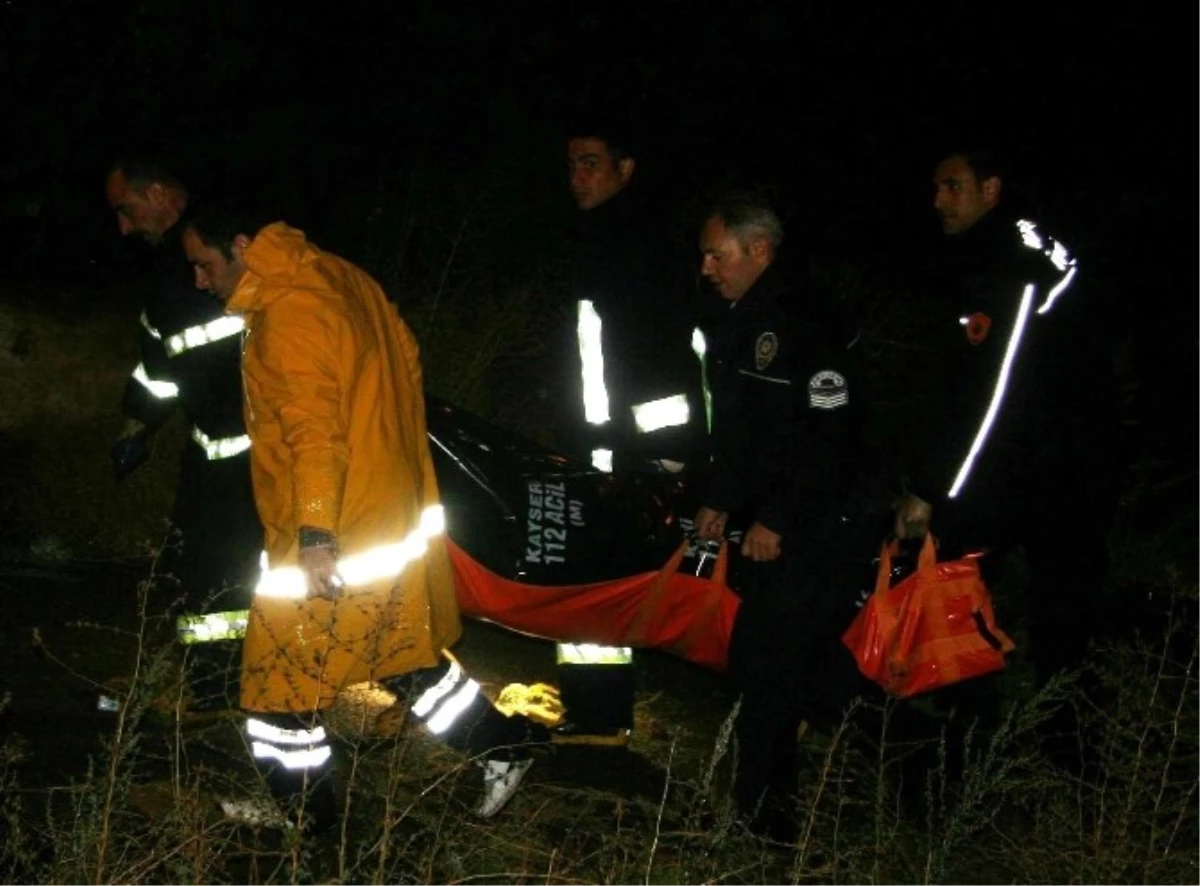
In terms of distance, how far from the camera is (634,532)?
182 inches

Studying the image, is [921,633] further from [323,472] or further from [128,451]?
[128,451]

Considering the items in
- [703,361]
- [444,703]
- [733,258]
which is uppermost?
[733,258]

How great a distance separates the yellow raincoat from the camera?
3.65m

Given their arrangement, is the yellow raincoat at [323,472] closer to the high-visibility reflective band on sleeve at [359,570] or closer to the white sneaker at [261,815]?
the high-visibility reflective band on sleeve at [359,570]

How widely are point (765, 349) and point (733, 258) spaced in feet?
0.86

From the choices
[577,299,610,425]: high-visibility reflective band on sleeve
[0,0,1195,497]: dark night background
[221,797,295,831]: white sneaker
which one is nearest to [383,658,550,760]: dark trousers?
[221,797,295,831]: white sneaker

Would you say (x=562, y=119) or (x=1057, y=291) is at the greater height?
(x=562, y=119)

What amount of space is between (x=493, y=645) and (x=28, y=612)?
174 cm

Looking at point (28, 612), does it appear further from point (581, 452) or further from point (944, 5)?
point (944, 5)

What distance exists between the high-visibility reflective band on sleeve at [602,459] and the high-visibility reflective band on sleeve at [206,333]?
4.16 ft

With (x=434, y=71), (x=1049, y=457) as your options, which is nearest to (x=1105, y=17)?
(x=434, y=71)

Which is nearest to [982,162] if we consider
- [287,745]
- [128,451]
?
[287,745]

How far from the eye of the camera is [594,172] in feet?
16.2

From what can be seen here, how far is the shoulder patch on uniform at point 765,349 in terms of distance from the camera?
4.07 meters
